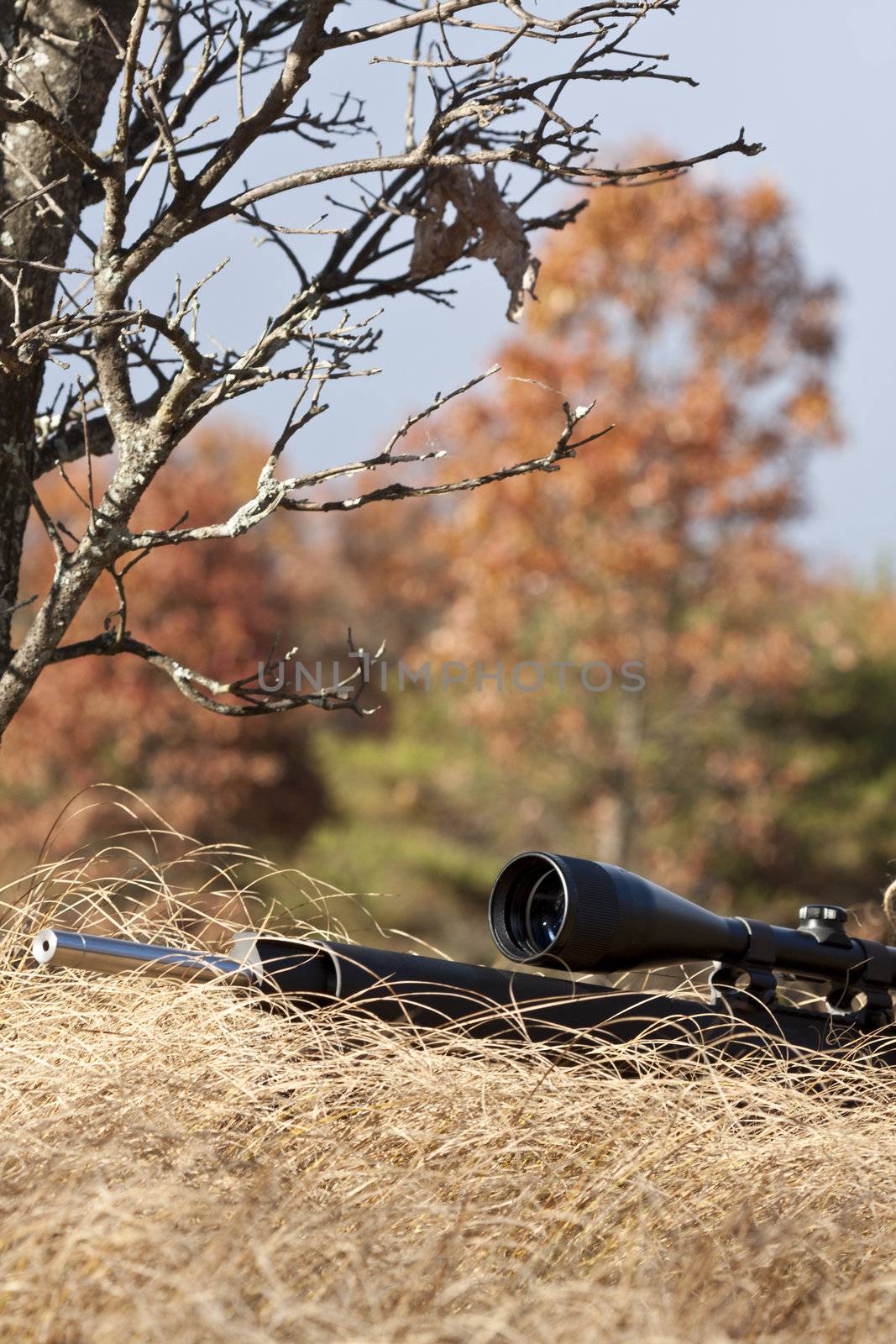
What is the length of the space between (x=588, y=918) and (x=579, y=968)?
18 centimetres

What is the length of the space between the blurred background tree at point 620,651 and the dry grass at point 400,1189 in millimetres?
11704

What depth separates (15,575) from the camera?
13.3 feet

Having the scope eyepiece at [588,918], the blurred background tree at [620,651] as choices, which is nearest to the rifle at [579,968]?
the scope eyepiece at [588,918]

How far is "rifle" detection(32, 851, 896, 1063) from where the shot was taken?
3.12 meters

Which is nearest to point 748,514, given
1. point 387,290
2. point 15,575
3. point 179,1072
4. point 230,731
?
point 230,731

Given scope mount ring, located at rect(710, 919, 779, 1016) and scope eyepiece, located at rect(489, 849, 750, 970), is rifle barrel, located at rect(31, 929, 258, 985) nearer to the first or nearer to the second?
scope eyepiece, located at rect(489, 849, 750, 970)

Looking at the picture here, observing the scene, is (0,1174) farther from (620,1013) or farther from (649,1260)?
(620,1013)

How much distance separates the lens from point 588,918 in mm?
3199

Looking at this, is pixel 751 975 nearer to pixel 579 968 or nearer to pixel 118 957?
pixel 579 968

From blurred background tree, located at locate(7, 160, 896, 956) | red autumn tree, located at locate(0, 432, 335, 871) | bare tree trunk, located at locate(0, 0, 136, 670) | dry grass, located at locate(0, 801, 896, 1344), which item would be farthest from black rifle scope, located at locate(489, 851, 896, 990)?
red autumn tree, located at locate(0, 432, 335, 871)

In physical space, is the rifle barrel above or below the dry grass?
above

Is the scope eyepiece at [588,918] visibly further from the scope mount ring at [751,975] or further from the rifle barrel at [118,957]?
the rifle barrel at [118,957]

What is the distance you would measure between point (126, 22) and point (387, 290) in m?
1.09

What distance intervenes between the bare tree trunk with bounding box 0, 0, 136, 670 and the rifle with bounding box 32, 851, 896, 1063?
1366mm
